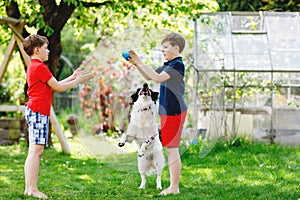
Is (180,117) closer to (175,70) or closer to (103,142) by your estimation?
(175,70)

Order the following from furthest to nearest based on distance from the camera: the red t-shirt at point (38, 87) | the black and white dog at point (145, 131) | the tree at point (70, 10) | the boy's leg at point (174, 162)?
the tree at point (70, 10), the boy's leg at point (174, 162), the red t-shirt at point (38, 87), the black and white dog at point (145, 131)

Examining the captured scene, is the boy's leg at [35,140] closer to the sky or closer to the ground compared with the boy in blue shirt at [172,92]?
closer to the ground

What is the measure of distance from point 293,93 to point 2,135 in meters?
5.34

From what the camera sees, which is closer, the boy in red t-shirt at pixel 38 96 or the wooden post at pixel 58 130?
the boy in red t-shirt at pixel 38 96

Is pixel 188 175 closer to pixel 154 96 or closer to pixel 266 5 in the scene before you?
pixel 154 96

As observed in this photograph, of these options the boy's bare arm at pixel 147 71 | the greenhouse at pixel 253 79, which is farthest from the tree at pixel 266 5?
the boy's bare arm at pixel 147 71

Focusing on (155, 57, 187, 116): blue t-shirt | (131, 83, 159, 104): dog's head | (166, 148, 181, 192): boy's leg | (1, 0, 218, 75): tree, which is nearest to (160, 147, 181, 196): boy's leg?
(166, 148, 181, 192): boy's leg

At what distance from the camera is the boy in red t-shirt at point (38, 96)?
198 inches

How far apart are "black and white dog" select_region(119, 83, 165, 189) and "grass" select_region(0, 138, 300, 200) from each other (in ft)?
0.68

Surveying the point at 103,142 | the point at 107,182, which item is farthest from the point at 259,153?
the point at 103,142

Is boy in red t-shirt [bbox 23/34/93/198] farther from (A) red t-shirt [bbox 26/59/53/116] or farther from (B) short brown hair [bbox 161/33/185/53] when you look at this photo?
(B) short brown hair [bbox 161/33/185/53]

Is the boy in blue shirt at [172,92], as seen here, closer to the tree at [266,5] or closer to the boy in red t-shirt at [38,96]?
the boy in red t-shirt at [38,96]

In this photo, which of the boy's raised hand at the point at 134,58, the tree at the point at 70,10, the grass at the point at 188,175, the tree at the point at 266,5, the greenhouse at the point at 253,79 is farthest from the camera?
the tree at the point at 266,5

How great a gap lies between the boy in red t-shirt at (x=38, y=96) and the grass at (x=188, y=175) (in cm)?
27
